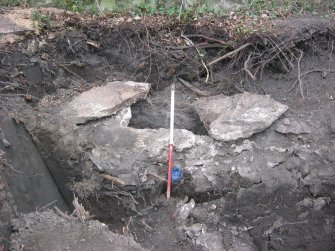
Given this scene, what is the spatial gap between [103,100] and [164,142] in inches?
33.1

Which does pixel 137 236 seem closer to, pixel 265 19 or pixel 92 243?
pixel 92 243

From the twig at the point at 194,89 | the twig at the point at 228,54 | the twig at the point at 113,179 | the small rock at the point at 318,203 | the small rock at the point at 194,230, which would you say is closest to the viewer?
the small rock at the point at 194,230

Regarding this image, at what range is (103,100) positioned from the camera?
4.14 meters

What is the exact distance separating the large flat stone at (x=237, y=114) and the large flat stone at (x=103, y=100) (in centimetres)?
69

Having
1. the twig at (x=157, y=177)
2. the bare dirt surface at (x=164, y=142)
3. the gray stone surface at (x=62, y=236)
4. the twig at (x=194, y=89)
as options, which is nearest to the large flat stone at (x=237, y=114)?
the bare dirt surface at (x=164, y=142)

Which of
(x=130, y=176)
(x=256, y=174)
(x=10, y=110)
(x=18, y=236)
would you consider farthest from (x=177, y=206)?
(x=10, y=110)

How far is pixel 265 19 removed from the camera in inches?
Result: 186

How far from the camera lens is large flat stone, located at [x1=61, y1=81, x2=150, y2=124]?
3994 mm

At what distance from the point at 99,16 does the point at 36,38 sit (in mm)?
837

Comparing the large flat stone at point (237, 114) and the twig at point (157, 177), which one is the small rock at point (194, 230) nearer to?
the twig at point (157, 177)

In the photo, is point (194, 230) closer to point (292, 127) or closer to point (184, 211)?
point (184, 211)

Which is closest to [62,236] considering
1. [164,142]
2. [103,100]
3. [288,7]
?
[164,142]

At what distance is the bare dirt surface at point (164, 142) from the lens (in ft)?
11.5

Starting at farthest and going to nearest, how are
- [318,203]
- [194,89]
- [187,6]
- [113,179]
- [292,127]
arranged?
[187,6] < [194,89] < [292,127] < [318,203] < [113,179]
